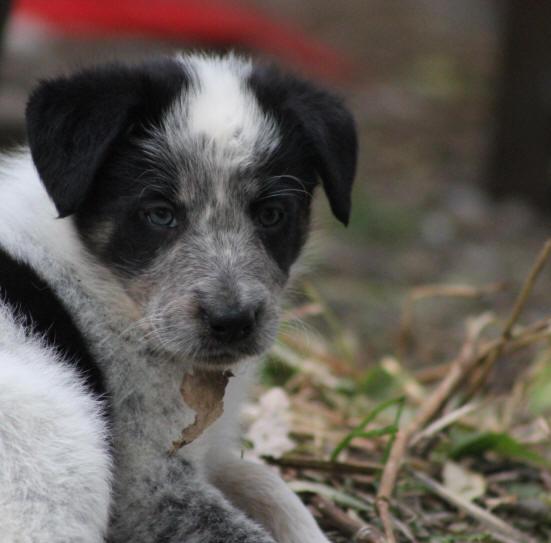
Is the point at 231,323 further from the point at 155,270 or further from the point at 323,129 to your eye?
the point at 323,129

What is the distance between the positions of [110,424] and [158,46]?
9.10 meters

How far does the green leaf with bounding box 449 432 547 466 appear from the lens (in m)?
5.05

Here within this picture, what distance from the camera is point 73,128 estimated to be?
3746 mm

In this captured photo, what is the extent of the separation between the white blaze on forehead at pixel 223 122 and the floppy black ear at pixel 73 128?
28cm

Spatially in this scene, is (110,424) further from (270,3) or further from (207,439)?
(270,3)

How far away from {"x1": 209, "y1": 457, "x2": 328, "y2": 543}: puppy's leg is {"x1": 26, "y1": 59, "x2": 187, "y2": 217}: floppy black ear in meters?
1.37

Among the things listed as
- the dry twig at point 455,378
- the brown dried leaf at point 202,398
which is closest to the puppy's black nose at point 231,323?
the brown dried leaf at point 202,398

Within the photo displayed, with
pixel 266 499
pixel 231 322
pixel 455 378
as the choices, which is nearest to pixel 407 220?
pixel 455 378

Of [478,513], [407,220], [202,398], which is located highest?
[202,398]

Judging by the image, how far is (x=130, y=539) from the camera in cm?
362

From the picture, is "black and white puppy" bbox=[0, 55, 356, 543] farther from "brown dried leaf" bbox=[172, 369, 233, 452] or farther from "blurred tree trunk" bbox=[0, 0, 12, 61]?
"blurred tree trunk" bbox=[0, 0, 12, 61]

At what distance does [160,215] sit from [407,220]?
6905 millimetres

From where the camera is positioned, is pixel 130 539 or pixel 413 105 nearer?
pixel 130 539

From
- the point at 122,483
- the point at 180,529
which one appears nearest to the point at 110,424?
the point at 122,483
